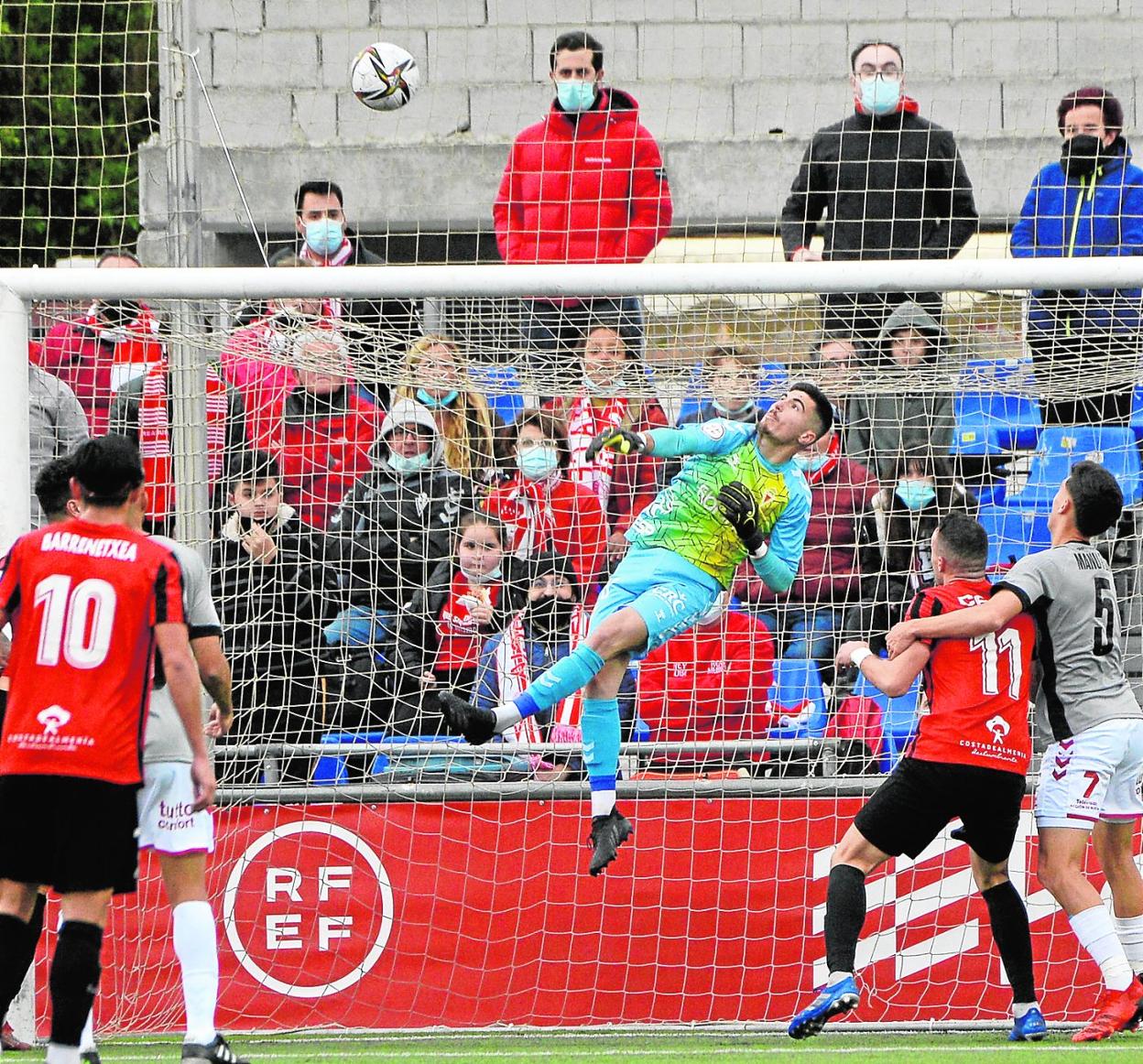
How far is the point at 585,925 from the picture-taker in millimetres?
7410

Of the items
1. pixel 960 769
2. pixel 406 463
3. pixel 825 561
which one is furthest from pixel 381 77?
pixel 960 769

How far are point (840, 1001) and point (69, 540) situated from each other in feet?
9.95

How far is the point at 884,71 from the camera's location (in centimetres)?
824

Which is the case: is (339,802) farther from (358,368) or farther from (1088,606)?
(1088,606)

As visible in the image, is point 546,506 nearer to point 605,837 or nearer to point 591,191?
point 591,191

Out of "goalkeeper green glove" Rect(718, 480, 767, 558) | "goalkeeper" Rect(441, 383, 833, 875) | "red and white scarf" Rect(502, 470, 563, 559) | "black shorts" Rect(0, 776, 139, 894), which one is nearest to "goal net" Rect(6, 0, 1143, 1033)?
"red and white scarf" Rect(502, 470, 563, 559)

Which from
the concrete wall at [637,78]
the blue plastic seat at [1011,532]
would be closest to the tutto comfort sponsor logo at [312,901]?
the blue plastic seat at [1011,532]

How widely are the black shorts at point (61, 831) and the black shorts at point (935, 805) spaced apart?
9.24 feet

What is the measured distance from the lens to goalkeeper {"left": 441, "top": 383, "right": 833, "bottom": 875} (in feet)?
21.3

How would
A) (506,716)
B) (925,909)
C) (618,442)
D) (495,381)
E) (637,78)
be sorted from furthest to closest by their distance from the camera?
(637,78)
(495,381)
(925,909)
(506,716)
(618,442)

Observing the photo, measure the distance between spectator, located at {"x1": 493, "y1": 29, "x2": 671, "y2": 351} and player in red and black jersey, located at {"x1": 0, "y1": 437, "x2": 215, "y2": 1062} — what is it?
11.5 feet

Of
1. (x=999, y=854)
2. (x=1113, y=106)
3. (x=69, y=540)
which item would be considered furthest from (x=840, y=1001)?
(x=1113, y=106)

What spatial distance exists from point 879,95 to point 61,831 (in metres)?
5.54

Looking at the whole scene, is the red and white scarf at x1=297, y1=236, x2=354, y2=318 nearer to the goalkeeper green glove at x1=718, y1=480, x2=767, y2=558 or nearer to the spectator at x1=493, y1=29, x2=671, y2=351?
the spectator at x1=493, y1=29, x2=671, y2=351
